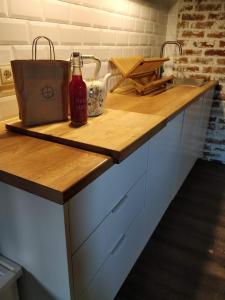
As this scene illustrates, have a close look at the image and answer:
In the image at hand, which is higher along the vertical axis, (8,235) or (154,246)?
(8,235)

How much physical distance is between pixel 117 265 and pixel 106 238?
255 mm

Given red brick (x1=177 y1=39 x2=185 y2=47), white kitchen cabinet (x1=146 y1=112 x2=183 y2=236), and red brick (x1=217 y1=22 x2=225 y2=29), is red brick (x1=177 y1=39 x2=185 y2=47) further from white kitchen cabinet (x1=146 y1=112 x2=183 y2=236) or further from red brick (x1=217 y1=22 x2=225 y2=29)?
white kitchen cabinet (x1=146 y1=112 x2=183 y2=236)

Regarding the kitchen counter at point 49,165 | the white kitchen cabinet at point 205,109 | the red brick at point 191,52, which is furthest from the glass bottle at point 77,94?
the red brick at point 191,52

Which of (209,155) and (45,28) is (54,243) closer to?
(45,28)

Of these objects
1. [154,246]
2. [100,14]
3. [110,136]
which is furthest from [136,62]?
[154,246]

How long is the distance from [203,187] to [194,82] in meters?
0.91

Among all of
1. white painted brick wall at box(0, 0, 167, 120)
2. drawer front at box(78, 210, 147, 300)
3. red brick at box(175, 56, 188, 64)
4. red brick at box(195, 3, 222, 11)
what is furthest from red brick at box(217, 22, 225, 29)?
drawer front at box(78, 210, 147, 300)

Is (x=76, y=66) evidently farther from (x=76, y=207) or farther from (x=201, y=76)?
(x=201, y=76)

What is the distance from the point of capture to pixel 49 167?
0.68 meters

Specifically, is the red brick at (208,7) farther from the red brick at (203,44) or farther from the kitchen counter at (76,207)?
the kitchen counter at (76,207)

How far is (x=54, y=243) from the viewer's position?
0.70m

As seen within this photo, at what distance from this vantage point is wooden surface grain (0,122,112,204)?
0.61m

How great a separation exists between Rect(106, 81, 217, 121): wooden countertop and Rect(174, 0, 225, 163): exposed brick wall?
57cm

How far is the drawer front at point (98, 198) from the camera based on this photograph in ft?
2.30
